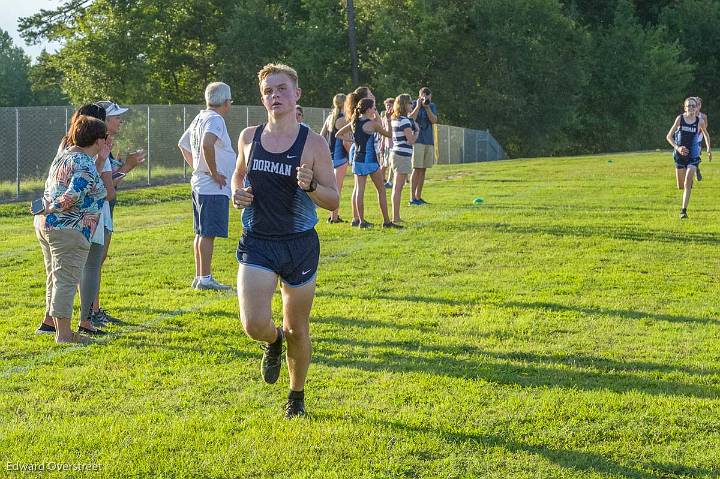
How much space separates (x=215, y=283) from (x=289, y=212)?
4652mm

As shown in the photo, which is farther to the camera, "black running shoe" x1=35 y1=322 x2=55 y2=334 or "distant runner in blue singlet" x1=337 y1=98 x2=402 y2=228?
"distant runner in blue singlet" x1=337 y1=98 x2=402 y2=228

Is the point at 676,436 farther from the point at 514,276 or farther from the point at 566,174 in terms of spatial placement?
the point at 566,174

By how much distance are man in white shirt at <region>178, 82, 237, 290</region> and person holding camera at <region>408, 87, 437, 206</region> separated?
8.79m

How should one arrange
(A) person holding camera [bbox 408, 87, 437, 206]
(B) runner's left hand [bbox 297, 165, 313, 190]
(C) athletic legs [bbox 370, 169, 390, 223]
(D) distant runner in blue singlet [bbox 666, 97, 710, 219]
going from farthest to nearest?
(A) person holding camera [bbox 408, 87, 437, 206] < (D) distant runner in blue singlet [bbox 666, 97, 710, 219] < (C) athletic legs [bbox 370, 169, 390, 223] < (B) runner's left hand [bbox 297, 165, 313, 190]

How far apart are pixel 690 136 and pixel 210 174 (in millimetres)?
9538

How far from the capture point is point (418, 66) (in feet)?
182

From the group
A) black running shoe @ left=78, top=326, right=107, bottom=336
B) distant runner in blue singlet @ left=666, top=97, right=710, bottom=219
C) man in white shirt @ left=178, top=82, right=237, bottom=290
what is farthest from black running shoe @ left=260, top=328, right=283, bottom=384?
distant runner in blue singlet @ left=666, top=97, right=710, bottom=219

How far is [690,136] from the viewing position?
16.4 metres

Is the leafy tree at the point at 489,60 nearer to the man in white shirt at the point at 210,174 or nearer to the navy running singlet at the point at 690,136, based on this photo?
the navy running singlet at the point at 690,136

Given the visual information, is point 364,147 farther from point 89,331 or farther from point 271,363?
point 271,363

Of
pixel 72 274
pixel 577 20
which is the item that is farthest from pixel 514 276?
pixel 577 20

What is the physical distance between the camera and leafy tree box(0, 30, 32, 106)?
240 feet

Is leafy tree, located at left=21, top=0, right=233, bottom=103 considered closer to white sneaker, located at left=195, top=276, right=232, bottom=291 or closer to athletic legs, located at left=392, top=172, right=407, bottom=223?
athletic legs, located at left=392, top=172, right=407, bottom=223

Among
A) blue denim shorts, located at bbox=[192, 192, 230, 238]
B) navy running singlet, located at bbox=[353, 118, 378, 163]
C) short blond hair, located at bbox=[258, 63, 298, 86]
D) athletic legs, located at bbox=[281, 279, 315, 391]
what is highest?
short blond hair, located at bbox=[258, 63, 298, 86]
